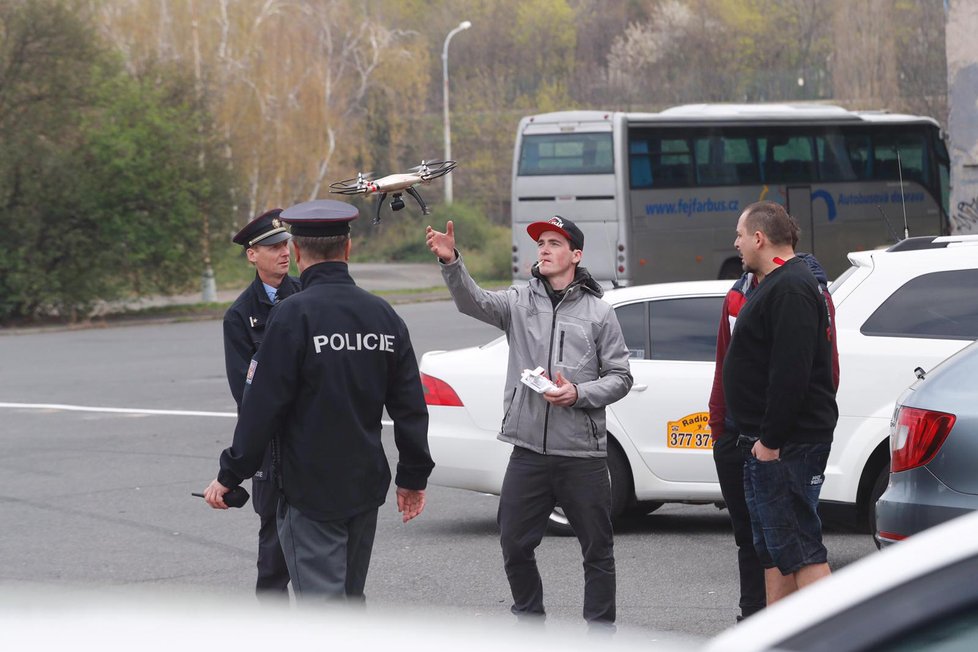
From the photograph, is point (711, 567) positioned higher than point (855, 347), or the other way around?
point (855, 347)

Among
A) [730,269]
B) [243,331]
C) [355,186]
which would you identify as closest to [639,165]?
[730,269]

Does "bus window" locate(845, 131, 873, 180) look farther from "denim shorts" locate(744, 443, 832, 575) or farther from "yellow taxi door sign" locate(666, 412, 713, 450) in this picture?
"denim shorts" locate(744, 443, 832, 575)

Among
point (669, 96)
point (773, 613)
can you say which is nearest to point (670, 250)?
point (773, 613)

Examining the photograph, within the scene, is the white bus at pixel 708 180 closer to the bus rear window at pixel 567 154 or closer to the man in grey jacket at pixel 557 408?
the bus rear window at pixel 567 154

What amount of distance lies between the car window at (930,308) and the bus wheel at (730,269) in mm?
18461

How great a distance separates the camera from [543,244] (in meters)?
5.64

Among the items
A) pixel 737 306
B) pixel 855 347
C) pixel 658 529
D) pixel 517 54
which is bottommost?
pixel 658 529

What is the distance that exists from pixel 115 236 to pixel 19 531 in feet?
69.2


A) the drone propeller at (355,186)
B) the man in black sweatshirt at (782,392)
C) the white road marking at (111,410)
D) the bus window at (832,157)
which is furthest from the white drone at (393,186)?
the bus window at (832,157)

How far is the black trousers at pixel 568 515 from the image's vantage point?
5.52 metres

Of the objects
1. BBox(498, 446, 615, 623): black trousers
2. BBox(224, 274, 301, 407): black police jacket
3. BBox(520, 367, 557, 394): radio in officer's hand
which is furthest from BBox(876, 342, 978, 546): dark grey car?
BBox(224, 274, 301, 407): black police jacket

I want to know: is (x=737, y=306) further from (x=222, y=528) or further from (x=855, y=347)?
(x=222, y=528)

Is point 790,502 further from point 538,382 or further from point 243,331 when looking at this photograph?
point 243,331

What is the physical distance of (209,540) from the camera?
27.0 feet
